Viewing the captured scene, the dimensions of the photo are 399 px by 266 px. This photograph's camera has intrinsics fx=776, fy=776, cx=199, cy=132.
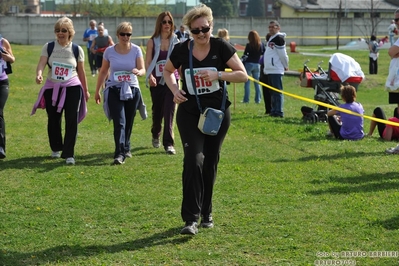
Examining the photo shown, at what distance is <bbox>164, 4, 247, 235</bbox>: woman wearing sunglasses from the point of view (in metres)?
6.74

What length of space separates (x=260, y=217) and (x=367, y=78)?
2145cm

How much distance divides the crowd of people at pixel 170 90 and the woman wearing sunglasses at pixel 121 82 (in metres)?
0.01

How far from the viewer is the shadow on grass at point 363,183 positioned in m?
8.73

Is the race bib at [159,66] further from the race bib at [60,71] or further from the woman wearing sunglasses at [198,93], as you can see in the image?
the woman wearing sunglasses at [198,93]

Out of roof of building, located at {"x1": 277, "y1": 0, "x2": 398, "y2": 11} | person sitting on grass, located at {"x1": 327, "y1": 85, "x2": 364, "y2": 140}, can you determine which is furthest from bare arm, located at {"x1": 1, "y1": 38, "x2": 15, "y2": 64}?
roof of building, located at {"x1": 277, "y1": 0, "x2": 398, "y2": 11}

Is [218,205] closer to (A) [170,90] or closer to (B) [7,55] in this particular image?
(A) [170,90]

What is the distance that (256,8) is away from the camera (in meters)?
112

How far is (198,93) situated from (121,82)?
4.04m

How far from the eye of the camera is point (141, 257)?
20.4ft

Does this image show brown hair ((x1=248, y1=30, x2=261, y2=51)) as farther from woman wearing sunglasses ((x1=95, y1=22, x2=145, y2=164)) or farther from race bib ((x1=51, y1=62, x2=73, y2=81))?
race bib ((x1=51, y1=62, x2=73, y2=81))

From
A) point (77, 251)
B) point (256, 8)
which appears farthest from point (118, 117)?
point (256, 8)

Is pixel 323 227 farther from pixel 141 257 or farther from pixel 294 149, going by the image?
pixel 294 149

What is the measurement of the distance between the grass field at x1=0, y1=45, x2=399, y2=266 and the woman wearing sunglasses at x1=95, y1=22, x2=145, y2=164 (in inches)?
17.1

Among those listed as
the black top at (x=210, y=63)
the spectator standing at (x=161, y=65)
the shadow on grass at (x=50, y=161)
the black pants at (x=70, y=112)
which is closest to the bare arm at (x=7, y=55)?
the black pants at (x=70, y=112)
